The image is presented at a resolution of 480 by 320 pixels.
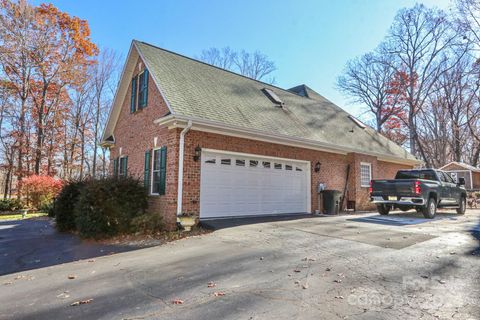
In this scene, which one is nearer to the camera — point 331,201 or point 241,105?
point 241,105

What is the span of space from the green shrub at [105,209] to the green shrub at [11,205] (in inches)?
539

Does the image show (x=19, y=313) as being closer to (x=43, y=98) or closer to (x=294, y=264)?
(x=294, y=264)

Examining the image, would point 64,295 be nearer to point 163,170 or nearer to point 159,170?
point 163,170

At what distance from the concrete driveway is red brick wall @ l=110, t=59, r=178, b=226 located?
6.58 feet

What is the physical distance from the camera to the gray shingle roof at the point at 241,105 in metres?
9.62

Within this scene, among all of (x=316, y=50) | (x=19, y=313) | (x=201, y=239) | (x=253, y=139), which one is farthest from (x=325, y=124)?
(x=19, y=313)

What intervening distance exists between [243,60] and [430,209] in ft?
86.2

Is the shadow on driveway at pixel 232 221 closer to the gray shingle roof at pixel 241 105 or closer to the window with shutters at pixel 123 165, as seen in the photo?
the gray shingle roof at pixel 241 105

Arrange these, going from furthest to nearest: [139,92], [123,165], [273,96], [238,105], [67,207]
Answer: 1. [273,96]
2. [123,165]
3. [139,92]
4. [238,105]
5. [67,207]

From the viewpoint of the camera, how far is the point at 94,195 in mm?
8008

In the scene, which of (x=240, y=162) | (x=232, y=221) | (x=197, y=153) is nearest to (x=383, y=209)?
(x=240, y=162)

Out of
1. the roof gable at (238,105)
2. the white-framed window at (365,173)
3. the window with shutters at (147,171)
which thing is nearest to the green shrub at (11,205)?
the roof gable at (238,105)

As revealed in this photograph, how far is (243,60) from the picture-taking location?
32.8m

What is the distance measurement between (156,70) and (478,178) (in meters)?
33.6
